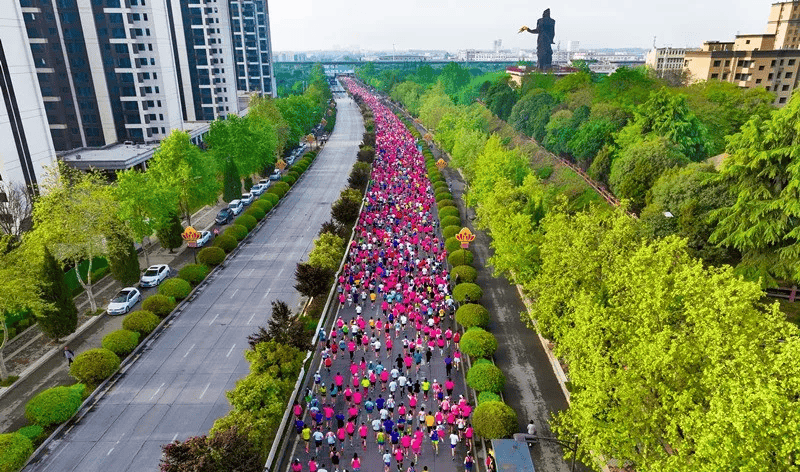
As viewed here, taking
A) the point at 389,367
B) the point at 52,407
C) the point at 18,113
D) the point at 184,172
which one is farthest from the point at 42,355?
the point at 18,113

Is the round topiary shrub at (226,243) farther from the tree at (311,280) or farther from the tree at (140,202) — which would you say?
the tree at (311,280)

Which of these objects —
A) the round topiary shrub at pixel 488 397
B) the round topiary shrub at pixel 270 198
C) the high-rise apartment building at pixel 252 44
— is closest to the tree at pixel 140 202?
the round topiary shrub at pixel 270 198

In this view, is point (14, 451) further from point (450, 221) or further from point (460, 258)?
point (450, 221)

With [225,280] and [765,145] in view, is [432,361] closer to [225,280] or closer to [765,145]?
[225,280]

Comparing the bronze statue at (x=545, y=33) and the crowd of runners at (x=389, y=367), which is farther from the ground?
the bronze statue at (x=545, y=33)

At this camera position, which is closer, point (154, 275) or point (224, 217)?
point (154, 275)

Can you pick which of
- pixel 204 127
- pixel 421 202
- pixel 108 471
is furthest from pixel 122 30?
pixel 108 471

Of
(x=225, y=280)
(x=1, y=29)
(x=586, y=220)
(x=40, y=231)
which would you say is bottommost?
(x=225, y=280)
